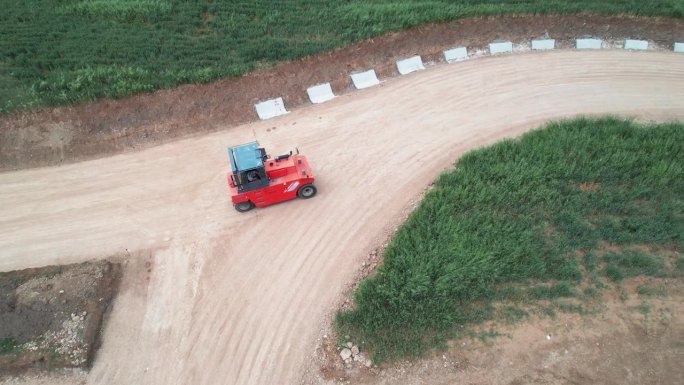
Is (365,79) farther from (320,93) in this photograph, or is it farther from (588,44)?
(588,44)

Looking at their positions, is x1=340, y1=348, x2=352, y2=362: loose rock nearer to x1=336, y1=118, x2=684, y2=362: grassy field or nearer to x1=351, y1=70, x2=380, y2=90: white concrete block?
x1=336, y1=118, x2=684, y2=362: grassy field

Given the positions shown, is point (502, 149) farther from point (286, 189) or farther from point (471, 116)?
point (286, 189)

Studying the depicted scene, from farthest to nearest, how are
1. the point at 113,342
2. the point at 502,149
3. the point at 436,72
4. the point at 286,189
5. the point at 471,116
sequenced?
1. the point at 436,72
2. the point at 471,116
3. the point at 502,149
4. the point at 286,189
5. the point at 113,342

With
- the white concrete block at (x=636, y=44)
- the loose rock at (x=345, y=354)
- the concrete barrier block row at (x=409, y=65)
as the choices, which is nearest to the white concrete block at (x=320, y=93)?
the concrete barrier block row at (x=409, y=65)

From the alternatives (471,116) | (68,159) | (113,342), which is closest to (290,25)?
(471,116)

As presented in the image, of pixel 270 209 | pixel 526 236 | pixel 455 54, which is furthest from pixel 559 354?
pixel 455 54

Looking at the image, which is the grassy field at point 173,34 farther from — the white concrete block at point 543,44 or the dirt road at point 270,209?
the dirt road at point 270,209
